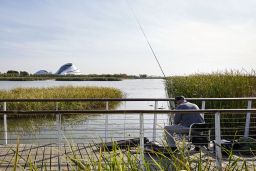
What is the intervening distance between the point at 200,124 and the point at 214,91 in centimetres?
451

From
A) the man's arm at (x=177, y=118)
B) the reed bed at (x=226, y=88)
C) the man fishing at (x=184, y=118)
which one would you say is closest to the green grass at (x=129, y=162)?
the man fishing at (x=184, y=118)

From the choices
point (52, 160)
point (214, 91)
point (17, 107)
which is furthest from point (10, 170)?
point (17, 107)

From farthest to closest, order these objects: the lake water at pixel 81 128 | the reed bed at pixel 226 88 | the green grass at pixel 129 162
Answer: the reed bed at pixel 226 88 < the lake water at pixel 81 128 < the green grass at pixel 129 162

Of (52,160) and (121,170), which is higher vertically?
(121,170)

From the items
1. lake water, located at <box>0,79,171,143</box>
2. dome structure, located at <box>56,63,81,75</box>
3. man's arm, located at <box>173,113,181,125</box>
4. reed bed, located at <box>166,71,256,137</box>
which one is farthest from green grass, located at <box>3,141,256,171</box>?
dome structure, located at <box>56,63,81,75</box>

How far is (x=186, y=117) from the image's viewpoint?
5.60 m

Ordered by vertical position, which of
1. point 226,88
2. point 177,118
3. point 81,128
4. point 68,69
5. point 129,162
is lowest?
point 81,128

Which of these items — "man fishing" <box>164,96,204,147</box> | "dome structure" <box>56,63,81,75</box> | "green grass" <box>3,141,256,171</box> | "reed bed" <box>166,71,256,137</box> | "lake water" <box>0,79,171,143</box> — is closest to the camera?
"green grass" <box>3,141,256,171</box>

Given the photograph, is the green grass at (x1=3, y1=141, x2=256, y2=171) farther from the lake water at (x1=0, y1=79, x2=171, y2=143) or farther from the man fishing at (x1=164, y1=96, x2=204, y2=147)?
the man fishing at (x1=164, y1=96, x2=204, y2=147)

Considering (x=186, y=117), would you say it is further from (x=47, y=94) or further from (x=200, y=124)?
(x=47, y=94)

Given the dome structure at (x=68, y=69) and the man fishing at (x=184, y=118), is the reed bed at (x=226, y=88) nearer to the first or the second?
the man fishing at (x=184, y=118)

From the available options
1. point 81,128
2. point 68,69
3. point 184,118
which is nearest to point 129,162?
point 184,118

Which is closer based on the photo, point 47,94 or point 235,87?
point 235,87

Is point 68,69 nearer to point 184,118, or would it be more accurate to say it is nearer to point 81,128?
point 81,128
